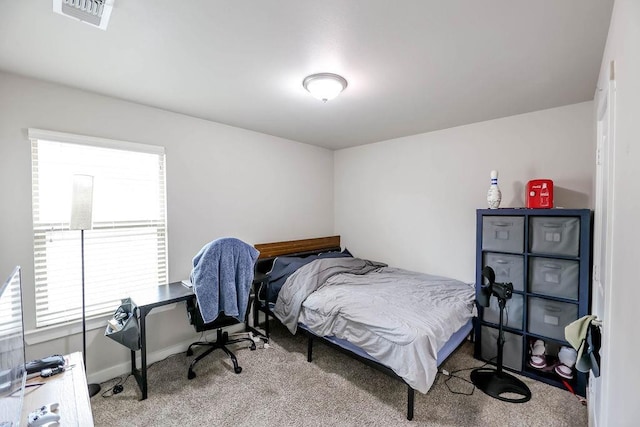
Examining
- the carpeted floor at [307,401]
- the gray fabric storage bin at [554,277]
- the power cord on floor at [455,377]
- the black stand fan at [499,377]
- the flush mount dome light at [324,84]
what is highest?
the flush mount dome light at [324,84]

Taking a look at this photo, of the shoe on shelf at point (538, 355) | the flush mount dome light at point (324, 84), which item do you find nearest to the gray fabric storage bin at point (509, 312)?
the shoe on shelf at point (538, 355)

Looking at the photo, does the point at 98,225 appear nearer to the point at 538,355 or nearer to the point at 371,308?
the point at 371,308

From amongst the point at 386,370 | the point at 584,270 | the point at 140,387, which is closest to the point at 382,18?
the point at 386,370

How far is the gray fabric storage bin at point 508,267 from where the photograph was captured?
8.30 feet

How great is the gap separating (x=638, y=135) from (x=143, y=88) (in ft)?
9.55

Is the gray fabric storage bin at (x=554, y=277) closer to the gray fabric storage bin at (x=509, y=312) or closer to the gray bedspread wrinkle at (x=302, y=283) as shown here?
the gray fabric storage bin at (x=509, y=312)

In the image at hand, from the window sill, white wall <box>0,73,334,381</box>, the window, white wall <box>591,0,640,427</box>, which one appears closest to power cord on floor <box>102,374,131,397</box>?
white wall <box>0,73,334,381</box>

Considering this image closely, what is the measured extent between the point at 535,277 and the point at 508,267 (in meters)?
0.21

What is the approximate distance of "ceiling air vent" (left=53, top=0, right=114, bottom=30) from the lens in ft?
4.33

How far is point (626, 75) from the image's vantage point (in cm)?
104

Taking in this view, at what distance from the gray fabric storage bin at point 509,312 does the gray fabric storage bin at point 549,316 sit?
2.9 inches

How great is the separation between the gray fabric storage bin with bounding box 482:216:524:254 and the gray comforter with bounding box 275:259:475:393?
561 mm

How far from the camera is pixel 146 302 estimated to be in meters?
2.27

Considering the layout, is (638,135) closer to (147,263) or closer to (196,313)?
(196,313)
